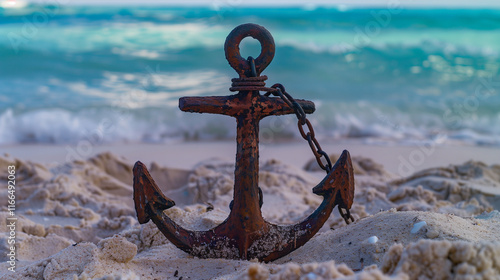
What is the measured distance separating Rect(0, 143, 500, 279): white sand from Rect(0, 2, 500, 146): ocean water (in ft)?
2.37

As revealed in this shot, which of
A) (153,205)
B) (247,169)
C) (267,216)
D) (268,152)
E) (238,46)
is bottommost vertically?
(267,216)

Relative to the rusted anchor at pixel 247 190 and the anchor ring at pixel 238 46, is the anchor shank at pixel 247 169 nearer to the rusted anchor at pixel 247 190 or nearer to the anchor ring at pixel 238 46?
the rusted anchor at pixel 247 190

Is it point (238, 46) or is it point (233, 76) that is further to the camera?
point (233, 76)

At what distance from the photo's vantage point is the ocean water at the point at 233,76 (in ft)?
20.5

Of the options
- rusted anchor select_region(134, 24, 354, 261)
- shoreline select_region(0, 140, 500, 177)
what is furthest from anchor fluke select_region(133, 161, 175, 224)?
shoreline select_region(0, 140, 500, 177)

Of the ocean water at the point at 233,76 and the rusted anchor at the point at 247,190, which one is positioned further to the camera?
the ocean water at the point at 233,76

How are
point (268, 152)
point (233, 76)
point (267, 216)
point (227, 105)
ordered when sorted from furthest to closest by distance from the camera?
point (233, 76) < point (268, 152) < point (267, 216) < point (227, 105)

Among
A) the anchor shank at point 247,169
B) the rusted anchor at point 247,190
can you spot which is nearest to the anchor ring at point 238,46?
the rusted anchor at point 247,190

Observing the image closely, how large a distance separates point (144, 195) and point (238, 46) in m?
0.73

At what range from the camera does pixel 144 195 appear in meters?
1.93

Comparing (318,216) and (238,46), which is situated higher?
(238,46)

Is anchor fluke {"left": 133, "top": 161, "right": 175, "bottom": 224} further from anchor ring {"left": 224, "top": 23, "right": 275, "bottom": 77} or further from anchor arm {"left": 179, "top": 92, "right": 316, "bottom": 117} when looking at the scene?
anchor ring {"left": 224, "top": 23, "right": 275, "bottom": 77}

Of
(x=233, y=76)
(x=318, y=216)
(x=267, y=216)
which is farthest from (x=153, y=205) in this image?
(x=233, y=76)

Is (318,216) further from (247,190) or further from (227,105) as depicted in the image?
(227,105)
